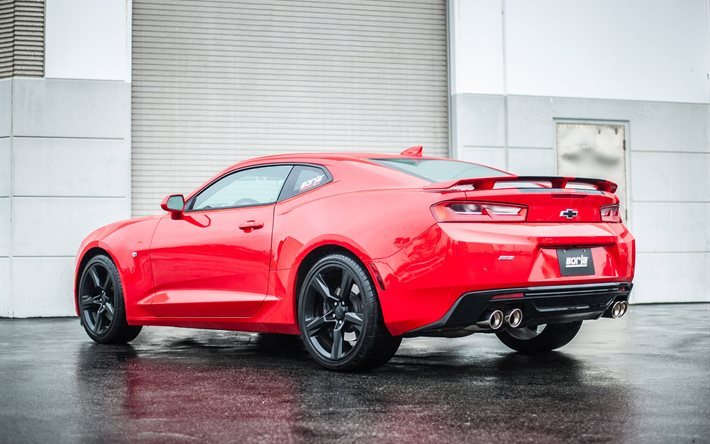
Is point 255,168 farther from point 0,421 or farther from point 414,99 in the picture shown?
point 414,99

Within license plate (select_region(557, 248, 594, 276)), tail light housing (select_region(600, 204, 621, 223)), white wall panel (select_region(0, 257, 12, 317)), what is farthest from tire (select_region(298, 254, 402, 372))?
white wall panel (select_region(0, 257, 12, 317))

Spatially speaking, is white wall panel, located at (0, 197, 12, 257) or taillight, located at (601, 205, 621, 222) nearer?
taillight, located at (601, 205, 621, 222)

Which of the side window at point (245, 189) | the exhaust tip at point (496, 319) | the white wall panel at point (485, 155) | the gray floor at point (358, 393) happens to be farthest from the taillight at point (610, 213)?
the white wall panel at point (485, 155)

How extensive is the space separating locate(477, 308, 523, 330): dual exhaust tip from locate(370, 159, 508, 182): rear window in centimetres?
92

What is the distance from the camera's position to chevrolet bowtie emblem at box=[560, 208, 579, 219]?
5.86 metres

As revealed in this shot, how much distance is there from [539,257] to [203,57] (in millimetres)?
8469

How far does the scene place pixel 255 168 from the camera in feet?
23.3

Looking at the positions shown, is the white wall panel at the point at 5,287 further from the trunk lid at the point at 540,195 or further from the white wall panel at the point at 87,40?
the trunk lid at the point at 540,195

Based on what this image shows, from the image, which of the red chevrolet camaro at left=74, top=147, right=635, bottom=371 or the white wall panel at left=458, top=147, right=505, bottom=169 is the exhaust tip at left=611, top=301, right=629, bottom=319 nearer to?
the red chevrolet camaro at left=74, top=147, right=635, bottom=371

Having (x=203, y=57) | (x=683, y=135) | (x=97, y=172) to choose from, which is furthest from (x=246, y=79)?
(x=683, y=135)

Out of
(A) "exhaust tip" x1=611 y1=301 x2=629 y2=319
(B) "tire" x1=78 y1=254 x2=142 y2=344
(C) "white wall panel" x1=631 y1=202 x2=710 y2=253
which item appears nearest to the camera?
(A) "exhaust tip" x1=611 y1=301 x2=629 y2=319

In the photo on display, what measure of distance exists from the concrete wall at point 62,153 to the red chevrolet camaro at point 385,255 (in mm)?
5262

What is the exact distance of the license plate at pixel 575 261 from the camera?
571 centimetres

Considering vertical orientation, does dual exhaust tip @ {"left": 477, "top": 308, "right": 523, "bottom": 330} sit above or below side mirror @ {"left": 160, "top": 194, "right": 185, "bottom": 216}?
below
